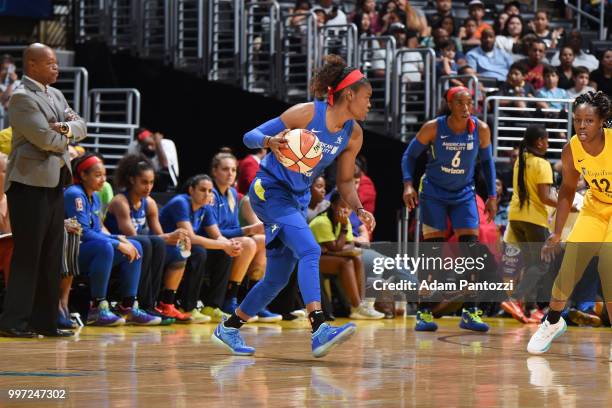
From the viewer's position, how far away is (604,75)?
1652cm

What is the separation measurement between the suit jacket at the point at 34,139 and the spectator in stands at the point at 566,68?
9.51 m

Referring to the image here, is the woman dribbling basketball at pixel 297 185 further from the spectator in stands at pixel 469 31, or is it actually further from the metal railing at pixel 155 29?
the spectator in stands at pixel 469 31

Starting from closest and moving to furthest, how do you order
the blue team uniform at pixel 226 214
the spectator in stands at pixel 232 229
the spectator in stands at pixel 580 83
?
the spectator in stands at pixel 232 229, the blue team uniform at pixel 226 214, the spectator in stands at pixel 580 83

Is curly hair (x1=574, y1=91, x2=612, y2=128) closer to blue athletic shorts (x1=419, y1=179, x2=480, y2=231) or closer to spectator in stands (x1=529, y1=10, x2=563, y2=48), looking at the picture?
blue athletic shorts (x1=419, y1=179, x2=480, y2=231)

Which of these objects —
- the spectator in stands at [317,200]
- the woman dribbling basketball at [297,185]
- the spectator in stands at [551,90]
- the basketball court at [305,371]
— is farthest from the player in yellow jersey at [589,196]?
the spectator in stands at [551,90]

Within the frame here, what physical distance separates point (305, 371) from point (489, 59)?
1101 cm

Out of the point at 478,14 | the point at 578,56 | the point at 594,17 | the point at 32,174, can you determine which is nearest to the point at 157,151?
the point at 32,174

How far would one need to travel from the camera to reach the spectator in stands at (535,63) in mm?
16219

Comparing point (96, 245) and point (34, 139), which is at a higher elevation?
point (34, 139)

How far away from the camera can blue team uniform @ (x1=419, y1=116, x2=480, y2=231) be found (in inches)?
404

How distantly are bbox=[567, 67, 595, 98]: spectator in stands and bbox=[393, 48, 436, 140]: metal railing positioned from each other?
6.97ft

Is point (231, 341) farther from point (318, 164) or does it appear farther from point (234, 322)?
point (318, 164)

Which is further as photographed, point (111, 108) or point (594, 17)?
point (594, 17)

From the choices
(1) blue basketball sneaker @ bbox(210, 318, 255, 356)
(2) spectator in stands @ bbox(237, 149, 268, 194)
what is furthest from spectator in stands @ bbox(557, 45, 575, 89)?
(1) blue basketball sneaker @ bbox(210, 318, 255, 356)
